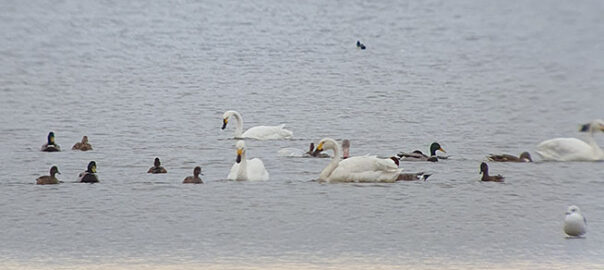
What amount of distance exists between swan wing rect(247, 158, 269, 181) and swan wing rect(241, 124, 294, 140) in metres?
3.09

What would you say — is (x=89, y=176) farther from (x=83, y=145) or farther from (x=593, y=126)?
(x=593, y=126)

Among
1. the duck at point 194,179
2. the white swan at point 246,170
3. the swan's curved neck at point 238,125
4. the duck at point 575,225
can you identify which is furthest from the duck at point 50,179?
the duck at point 575,225

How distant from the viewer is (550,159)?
13.7 meters

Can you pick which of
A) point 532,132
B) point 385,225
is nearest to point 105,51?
point 532,132

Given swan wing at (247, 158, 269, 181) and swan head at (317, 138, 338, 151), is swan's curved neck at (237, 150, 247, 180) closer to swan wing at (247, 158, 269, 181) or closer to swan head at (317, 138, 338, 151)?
swan wing at (247, 158, 269, 181)

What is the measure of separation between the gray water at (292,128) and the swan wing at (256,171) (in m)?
0.12

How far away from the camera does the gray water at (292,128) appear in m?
9.23

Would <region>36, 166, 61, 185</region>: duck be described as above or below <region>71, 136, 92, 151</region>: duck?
below

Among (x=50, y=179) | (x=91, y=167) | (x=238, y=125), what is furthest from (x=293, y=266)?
(x=238, y=125)

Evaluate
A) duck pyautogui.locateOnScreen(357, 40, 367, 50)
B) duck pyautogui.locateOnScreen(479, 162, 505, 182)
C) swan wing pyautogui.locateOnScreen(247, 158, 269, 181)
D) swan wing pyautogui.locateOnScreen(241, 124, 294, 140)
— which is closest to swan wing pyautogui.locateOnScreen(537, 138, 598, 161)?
duck pyautogui.locateOnScreen(479, 162, 505, 182)

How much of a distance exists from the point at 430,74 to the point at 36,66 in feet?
21.1

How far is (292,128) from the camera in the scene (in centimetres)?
1689

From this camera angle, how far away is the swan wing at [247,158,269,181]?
1227cm

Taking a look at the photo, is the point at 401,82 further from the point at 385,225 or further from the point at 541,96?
the point at 385,225
